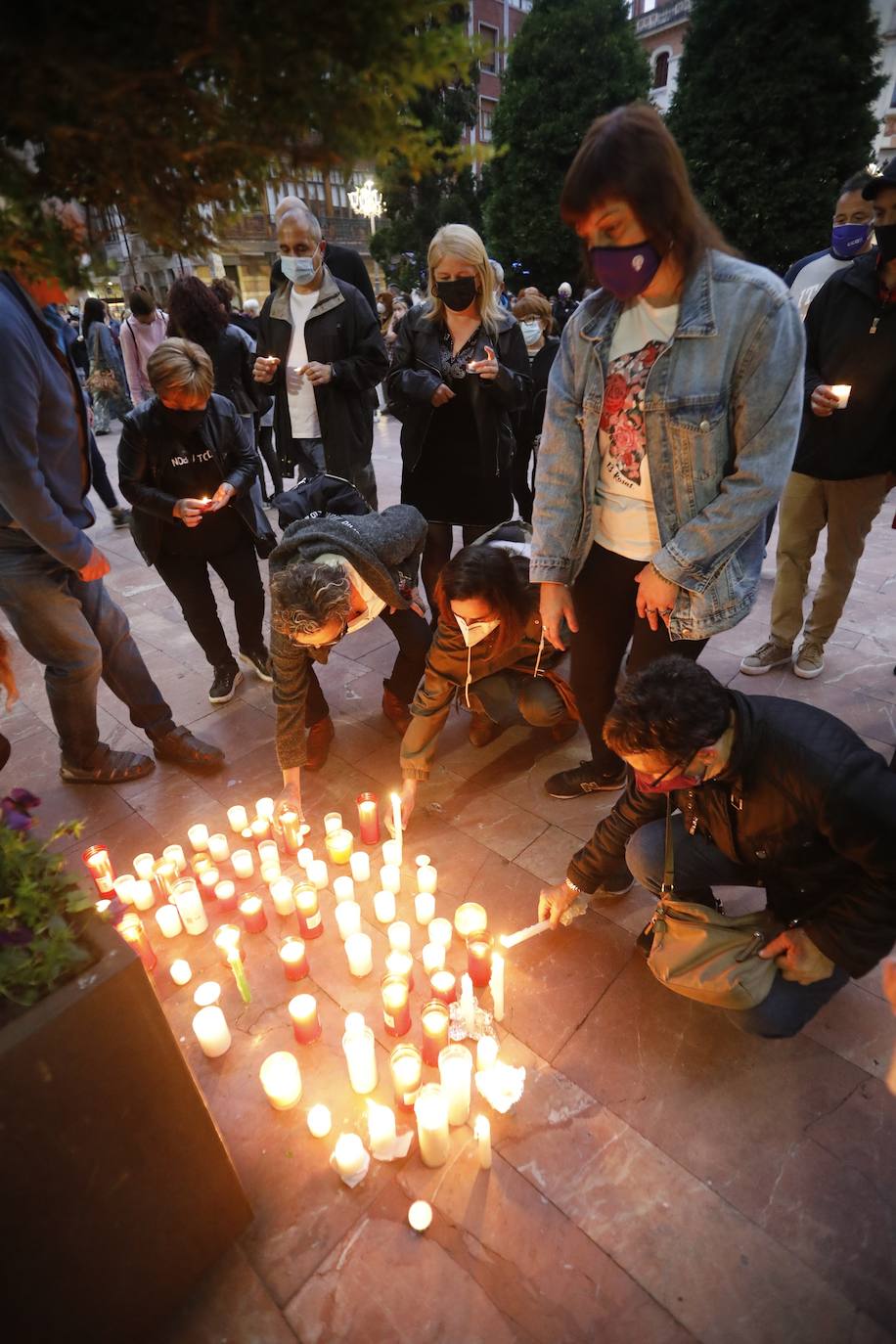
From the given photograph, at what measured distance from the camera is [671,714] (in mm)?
1620

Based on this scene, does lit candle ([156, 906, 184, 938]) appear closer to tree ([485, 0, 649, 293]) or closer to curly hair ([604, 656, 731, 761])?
curly hair ([604, 656, 731, 761])

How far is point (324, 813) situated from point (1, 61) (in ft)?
8.56

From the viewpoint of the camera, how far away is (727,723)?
5.62 ft

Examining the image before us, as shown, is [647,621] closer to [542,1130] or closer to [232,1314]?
[542,1130]

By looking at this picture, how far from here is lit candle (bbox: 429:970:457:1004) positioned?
212cm

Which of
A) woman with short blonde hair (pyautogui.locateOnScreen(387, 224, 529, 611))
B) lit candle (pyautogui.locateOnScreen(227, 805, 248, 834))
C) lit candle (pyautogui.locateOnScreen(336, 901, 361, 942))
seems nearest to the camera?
lit candle (pyautogui.locateOnScreen(336, 901, 361, 942))

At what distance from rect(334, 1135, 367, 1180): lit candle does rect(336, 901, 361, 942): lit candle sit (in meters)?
0.67

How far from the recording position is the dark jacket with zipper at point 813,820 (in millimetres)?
1582

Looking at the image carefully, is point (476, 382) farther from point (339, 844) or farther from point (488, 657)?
point (339, 844)

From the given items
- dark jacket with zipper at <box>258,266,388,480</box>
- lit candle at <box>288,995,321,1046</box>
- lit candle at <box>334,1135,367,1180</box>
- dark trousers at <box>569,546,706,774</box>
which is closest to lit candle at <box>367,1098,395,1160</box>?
lit candle at <box>334,1135,367,1180</box>

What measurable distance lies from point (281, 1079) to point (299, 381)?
11.5 ft

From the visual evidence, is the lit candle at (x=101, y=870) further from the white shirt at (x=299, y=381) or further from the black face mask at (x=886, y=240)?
the black face mask at (x=886, y=240)

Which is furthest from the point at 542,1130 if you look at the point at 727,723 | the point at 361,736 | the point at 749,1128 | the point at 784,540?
the point at 784,540

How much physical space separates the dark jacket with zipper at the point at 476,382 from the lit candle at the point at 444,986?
2.43m
